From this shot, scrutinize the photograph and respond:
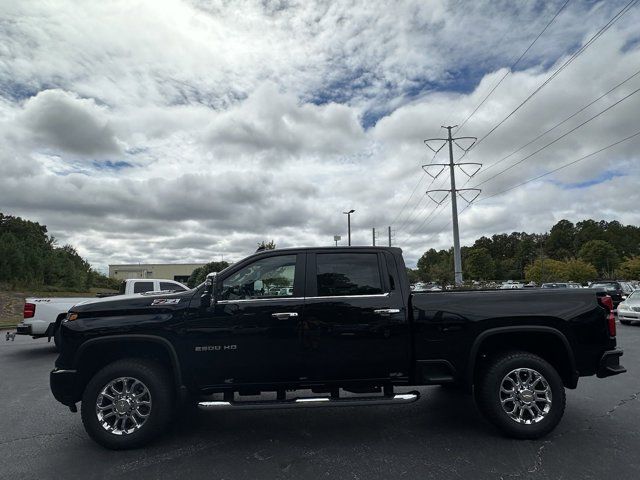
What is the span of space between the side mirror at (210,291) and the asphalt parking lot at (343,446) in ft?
4.76

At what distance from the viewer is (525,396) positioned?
4871mm

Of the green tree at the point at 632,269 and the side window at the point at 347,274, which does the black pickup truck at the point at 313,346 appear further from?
the green tree at the point at 632,269

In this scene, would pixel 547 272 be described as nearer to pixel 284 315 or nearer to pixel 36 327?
pixel 36 327

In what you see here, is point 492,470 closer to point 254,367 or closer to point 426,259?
point 254,367

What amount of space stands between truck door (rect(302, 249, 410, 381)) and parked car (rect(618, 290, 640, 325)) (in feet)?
53.4

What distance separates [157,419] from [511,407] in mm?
3626

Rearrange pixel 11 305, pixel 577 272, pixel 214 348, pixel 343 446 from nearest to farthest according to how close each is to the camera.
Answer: pixel 343 446
pixel 214 348
pixel 11 305
pixel 577 272

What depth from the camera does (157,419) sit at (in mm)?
4699

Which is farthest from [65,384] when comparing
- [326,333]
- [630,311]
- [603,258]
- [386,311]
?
[603,258]

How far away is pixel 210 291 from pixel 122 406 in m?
1.42

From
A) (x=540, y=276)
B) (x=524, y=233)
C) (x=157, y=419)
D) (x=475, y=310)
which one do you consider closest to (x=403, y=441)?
(x=475, y=310)

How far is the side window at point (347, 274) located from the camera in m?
5.11

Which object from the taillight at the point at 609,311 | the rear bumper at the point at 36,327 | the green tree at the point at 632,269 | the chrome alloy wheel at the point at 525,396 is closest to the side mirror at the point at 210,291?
the chrome alloy wheel at the point at 525,396

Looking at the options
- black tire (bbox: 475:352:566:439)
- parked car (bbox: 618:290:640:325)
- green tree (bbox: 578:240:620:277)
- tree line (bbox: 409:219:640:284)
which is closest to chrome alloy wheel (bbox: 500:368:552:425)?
black tire (bbox: 475:352:566:439)
